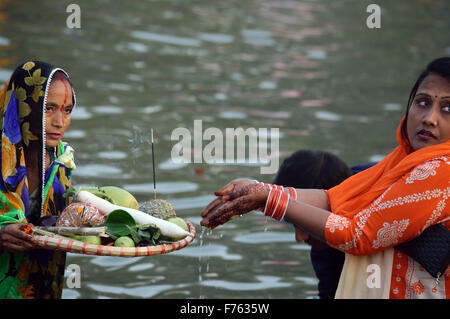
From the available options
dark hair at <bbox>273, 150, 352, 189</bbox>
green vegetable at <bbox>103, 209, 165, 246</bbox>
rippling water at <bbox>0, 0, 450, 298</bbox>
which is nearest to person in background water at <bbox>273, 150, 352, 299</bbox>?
dark hair at <bbox>273, 150, 352, 189</bbox>

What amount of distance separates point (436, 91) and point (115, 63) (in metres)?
8.89

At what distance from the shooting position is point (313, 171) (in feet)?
14.4

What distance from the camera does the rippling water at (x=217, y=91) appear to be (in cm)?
580

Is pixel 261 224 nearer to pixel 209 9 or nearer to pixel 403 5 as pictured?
pixel 209 9

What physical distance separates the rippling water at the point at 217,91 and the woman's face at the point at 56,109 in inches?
19.0

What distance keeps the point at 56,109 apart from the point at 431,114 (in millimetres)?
1740

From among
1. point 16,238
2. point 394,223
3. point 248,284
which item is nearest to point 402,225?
point 394,223

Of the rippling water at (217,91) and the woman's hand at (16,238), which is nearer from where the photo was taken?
the woman's hand at (16,238)

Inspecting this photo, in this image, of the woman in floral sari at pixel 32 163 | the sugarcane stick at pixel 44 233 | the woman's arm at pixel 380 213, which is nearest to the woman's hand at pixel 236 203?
the woman's arm at pixel 380 213

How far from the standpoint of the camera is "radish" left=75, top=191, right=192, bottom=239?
125 inches

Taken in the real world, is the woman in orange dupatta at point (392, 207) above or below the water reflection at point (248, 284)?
above

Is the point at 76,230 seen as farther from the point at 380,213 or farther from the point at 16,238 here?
the point at 380,213

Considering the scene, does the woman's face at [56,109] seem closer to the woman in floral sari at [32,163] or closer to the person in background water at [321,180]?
the woman in floral sari at [32,163]

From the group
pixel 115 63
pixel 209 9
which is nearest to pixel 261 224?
pixel 115 63
